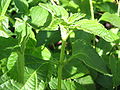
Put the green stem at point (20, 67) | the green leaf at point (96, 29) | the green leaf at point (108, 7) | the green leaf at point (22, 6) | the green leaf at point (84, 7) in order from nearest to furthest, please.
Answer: the green leaf at point (96, 29) → the green stem at point (20, 67) → the green leaf at point (22, 6) → the green leaf at point (84, 7) → the green leaf at point (108, 7)

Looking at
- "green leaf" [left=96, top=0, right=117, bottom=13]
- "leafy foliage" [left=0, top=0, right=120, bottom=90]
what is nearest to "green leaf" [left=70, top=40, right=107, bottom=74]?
"leafy foliage" [left=0, top=0, right=120, bottom=90]

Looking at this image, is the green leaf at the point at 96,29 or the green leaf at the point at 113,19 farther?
the green leaf at the point at 113,19

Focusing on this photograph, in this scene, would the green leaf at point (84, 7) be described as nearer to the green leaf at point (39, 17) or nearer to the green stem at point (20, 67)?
the green leaf at point (39, 17)

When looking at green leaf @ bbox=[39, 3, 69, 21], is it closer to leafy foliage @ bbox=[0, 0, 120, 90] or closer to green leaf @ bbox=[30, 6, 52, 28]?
leafy foliage @ bbox=[0, 0, 120, 90]

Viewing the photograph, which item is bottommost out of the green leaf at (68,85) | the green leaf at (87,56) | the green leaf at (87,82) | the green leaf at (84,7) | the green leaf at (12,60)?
the green leaf at (87,82)

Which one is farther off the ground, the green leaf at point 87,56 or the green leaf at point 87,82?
the green leaf at point 87,56

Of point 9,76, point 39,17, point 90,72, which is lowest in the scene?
point 90,72

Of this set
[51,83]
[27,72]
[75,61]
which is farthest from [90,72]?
[27,72]

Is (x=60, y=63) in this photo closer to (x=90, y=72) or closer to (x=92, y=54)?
(x=92, y=54)

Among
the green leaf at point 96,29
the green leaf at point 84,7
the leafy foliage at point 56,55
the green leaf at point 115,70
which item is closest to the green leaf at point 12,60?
the leafy foliage at point 56,55
